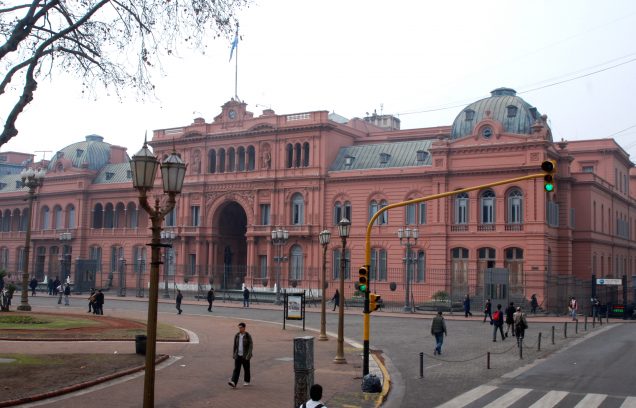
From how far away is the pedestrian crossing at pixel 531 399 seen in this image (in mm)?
16188

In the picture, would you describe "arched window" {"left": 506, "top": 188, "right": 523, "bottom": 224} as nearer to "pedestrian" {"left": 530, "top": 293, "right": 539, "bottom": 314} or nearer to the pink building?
the pink building

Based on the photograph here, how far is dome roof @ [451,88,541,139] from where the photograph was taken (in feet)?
176

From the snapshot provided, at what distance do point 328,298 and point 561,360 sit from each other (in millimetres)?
34665

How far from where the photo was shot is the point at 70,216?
265 ft

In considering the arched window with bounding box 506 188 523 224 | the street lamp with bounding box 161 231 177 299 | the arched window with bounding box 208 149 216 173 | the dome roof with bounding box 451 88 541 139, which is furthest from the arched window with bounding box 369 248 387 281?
the arched window with bounding box 208 149 216 173

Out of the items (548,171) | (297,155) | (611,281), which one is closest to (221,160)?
(297,155)

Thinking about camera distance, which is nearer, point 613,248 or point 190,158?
point 613,248

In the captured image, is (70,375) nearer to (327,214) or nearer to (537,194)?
(537,194)

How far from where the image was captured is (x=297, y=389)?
51.5ft

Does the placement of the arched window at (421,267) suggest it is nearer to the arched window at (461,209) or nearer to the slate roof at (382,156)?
the arched window at (461,209)

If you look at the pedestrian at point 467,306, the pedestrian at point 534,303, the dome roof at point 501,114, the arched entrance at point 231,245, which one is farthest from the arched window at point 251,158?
the pedestrian at point 534,303

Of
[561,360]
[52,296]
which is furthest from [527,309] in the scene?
[52,296]

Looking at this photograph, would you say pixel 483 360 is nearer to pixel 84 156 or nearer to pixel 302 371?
pixel 302 371

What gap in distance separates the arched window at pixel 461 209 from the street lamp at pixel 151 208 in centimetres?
4485
